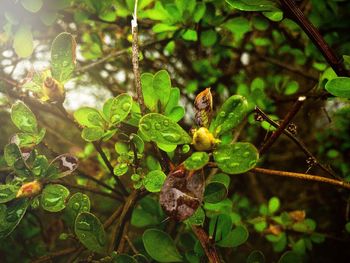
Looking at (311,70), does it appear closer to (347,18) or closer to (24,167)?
(347,18)

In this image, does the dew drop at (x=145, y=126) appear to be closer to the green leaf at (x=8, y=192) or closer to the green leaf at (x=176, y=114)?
the green leaf at (x=176, y=114)

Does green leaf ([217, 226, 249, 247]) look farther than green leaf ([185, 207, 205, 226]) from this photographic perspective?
Yes

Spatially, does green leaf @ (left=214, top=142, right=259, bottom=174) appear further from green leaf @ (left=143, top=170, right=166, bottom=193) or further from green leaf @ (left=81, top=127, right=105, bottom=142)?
green leaf @ (left=81, top=127, right=105, bottom=142)

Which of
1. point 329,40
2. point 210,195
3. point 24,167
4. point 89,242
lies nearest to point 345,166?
point 329,40

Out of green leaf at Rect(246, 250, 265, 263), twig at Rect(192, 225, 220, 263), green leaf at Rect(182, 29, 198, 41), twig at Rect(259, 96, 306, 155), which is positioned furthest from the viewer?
green leaf at Rect(182, 29, 198, 41)

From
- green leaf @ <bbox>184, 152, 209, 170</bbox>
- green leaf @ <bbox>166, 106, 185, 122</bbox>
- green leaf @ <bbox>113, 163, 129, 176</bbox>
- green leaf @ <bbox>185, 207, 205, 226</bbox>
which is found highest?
green leaf @ <bbox>166, 106, 185, 122</bbox>

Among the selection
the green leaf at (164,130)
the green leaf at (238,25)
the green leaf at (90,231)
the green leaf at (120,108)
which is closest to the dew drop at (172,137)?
the green leaf at (164,130)

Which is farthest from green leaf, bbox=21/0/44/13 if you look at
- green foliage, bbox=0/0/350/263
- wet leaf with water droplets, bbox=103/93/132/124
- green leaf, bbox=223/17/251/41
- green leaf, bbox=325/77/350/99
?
green leaf, bbox=325/77/350/99
